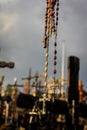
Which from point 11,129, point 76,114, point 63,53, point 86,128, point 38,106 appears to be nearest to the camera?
point 11,129

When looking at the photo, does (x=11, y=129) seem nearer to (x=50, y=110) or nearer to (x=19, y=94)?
(x=19, y=94)

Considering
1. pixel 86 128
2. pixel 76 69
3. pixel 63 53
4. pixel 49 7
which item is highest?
pixel 63 53

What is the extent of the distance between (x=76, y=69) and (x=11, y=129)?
191 inches

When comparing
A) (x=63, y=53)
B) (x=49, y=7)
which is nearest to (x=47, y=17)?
(x=49, y=7)

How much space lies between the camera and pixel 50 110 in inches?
552

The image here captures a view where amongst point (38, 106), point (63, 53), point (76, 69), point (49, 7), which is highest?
point (63, 53)

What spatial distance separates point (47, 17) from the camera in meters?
15.9

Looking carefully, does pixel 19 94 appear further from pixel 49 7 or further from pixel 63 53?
pixel 63 53

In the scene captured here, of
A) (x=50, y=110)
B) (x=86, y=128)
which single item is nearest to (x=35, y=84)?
(x=86, y=128)

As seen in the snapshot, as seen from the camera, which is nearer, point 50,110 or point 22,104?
point 22,104

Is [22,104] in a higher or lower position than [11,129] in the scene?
higher

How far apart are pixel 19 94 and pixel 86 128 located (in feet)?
20.2

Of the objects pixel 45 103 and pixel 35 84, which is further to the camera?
pixel 35 84

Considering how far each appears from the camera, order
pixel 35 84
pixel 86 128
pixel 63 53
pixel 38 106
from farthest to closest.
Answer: pixel 63 53 → pixel 35 84 → pixel 86 128 → pixel 38 106
